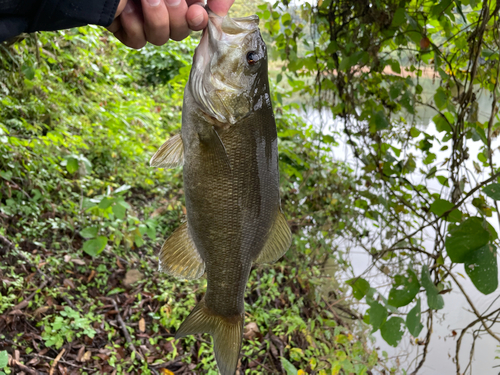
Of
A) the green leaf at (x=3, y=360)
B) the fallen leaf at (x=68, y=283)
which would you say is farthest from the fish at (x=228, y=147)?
the fallen leaf at (x=68, y=283)

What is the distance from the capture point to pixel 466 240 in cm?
138

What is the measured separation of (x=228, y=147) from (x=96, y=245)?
1935mm

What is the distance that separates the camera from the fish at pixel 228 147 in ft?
4.05

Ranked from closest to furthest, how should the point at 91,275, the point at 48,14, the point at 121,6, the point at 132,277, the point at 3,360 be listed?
1. the point at 48,14
2. the point at 121,6
3. the point at 3,360
4. the point at 91,275
5. the point at 132,277

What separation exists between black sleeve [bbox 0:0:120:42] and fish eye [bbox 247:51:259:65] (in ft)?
1.54

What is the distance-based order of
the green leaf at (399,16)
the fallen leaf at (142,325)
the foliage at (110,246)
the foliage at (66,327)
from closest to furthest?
the green leaf at (399,16) < the foliage at (66,327) < the foliage at (110,246) < the fallen leaf at (142,325)

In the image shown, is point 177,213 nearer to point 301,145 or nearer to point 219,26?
point 301,145

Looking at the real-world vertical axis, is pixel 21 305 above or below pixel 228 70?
below

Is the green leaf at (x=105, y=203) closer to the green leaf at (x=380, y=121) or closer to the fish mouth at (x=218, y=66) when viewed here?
the fish mouth at (x=218, y=66)

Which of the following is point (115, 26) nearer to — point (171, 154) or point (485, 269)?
point (171, 154)

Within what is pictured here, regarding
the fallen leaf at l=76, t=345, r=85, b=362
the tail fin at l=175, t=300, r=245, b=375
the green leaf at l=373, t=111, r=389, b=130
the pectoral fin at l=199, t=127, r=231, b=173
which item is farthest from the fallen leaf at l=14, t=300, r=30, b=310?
the green leaf at l=373, t=111, r=389, b=130

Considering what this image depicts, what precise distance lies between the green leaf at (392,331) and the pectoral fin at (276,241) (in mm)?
850

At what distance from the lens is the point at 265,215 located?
1.31m

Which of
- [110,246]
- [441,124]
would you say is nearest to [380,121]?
[441,124]
